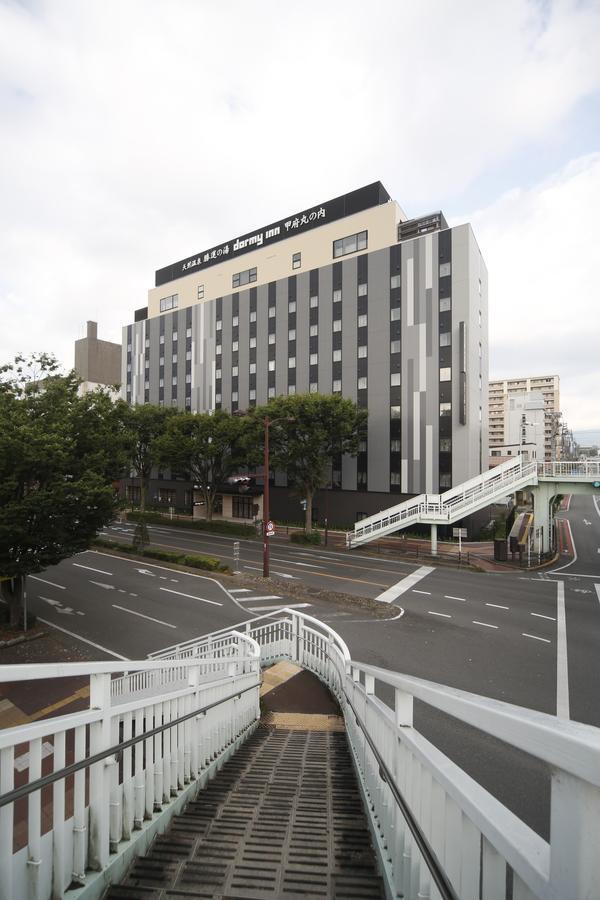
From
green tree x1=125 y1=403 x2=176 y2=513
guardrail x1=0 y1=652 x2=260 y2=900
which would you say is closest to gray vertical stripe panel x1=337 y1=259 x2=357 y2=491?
green tree x1=125 y1=403 x2=176 y2=513

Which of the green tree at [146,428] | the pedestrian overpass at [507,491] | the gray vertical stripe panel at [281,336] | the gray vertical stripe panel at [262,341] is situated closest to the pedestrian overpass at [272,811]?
the pedestrian overpass at [507,491]

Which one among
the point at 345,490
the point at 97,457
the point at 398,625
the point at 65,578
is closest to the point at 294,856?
the point at 398,625

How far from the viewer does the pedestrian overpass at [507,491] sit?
87.7 ft

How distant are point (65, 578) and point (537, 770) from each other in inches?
867

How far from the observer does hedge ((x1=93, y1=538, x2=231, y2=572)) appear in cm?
2380

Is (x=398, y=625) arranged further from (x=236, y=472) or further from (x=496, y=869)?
(x=236, y=472)

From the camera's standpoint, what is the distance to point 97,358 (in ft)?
291

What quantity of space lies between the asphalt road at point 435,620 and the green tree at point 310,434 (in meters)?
8.40

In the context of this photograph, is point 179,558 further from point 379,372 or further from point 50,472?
point 379,372

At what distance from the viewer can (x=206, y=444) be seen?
131ft

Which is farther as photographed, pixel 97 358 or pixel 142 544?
pixel 97 358

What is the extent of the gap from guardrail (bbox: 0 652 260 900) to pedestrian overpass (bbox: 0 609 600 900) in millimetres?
10

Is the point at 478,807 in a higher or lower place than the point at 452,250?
lower

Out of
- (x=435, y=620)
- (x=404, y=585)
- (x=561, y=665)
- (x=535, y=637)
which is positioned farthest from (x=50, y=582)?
(x=561, y=665)
